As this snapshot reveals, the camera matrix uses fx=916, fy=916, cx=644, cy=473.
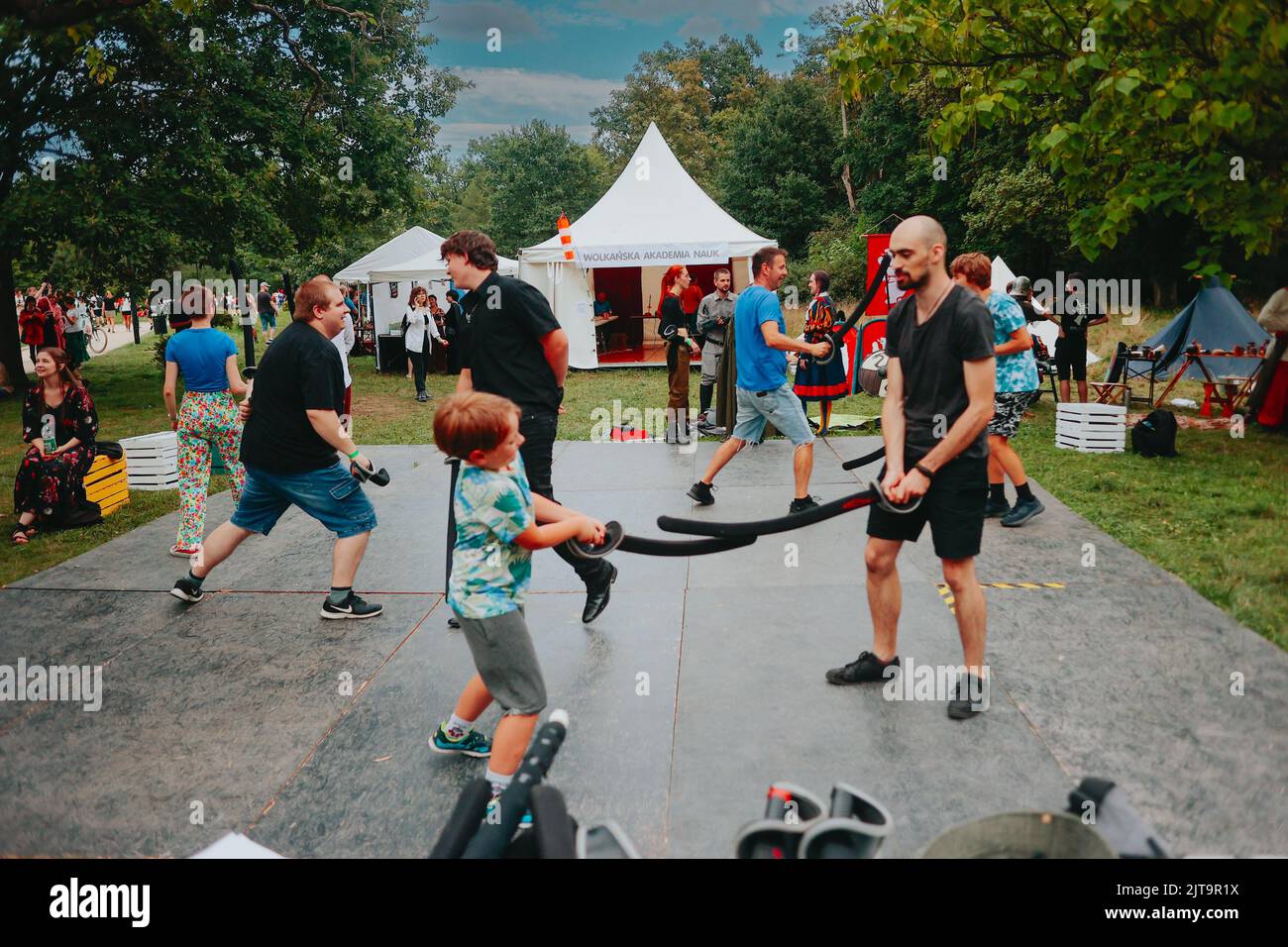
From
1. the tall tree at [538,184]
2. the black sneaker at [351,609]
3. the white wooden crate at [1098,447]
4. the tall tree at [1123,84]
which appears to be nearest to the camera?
the black sneaker at [351,609]

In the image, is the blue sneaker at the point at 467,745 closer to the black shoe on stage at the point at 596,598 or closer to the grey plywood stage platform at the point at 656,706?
the grey plywood stage platform at the point at 656,706

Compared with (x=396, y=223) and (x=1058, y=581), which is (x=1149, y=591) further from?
(x=396, y=223)

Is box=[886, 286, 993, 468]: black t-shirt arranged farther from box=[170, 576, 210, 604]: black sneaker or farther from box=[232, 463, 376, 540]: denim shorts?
box=[170, 576, 210, 604]: black sneaker

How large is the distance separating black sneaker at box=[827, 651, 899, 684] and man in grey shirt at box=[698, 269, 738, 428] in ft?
23.7

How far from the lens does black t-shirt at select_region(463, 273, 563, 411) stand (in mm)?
4539

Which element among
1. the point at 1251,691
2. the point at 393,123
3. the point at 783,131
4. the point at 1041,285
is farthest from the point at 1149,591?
the point at 783,131

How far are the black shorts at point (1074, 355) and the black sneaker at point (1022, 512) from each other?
637 cm

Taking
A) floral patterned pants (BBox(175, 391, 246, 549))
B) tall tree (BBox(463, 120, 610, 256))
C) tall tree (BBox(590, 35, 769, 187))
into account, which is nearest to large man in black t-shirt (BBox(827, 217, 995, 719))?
floral patterned pants (BBox(175, 391, 246, 549))

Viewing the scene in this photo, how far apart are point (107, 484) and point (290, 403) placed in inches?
168

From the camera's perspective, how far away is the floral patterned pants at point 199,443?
6.09 metres

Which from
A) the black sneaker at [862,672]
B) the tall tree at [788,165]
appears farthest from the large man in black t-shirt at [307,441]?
the tall tree at [788,165]

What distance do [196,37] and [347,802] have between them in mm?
14888

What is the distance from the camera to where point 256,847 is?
94.3 inches

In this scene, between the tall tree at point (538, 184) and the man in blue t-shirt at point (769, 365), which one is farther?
the tall tree at point (538, 184)
